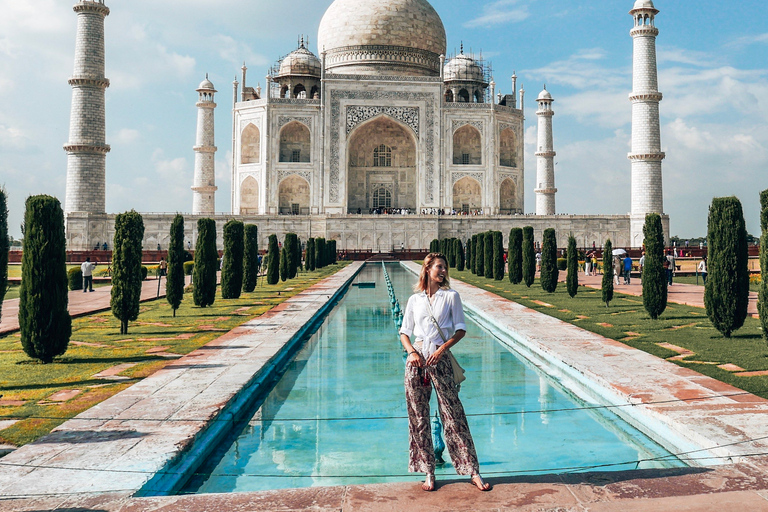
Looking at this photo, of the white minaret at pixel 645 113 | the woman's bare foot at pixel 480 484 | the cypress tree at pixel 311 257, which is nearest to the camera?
the woman's bare foot at pixel 480 484

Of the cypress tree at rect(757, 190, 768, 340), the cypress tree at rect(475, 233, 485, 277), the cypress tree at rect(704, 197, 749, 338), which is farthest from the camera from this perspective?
the cypress tree at rect(475, 233, 485, 277)

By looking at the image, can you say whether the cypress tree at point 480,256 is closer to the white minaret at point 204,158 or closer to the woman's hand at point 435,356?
the woman's hand at point 435,356

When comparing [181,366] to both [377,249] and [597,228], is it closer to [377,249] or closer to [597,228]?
[377,249]

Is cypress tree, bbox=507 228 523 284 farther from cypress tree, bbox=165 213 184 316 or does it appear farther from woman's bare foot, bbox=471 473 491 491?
woman's bare foot, bbox=471 473 491 491

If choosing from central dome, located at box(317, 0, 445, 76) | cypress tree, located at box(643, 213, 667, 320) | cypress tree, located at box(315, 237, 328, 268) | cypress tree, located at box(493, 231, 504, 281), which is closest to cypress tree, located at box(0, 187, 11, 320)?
cypress tree, located at box(643, 213, 667, 320)

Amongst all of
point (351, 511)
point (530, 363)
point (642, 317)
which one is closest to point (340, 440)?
point (351, 511)

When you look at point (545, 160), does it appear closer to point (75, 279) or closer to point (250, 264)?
point (250, 264)

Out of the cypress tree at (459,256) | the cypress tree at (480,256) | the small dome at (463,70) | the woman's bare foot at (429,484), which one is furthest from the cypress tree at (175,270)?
the small dome at (463,70)
